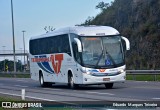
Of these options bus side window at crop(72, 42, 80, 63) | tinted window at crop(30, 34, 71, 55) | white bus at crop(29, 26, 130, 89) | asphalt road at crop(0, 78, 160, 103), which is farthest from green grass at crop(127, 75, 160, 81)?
bus side window at crop(72, 42, 80, 63)

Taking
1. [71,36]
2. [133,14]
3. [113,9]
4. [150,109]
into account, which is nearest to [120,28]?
[133,14]

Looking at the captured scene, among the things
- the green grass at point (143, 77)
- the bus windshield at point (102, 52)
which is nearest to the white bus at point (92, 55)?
the bus windshield at point (102, 52)

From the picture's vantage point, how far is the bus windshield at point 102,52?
84.6 ft

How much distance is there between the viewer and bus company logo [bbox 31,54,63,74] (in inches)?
1162

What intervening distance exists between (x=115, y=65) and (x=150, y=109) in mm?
14481

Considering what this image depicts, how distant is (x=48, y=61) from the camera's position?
3125cm

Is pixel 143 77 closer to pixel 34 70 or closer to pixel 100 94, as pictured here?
pixel 34 70

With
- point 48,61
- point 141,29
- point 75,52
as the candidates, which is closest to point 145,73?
point 48,61

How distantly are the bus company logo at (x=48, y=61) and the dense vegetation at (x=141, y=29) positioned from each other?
51.8 ft

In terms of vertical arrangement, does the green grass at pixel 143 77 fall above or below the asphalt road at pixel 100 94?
above

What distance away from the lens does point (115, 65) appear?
2594 centimetres

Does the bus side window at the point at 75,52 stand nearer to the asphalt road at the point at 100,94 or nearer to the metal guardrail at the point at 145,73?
the asphalt road at the point at 100,94

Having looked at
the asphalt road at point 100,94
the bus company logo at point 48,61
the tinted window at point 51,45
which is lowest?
the asphalt road at point 100,94

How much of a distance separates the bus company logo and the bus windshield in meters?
3.43
